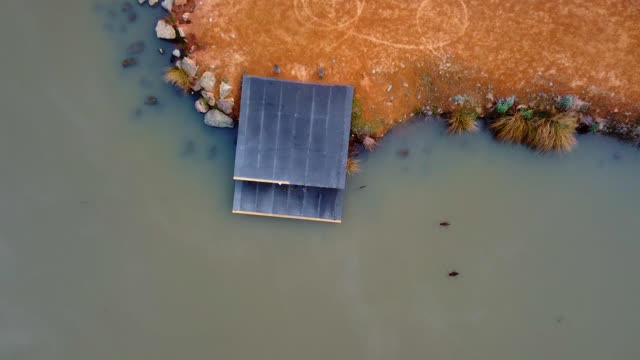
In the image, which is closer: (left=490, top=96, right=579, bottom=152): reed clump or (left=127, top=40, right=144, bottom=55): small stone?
(left=490, top=96, right=579, bottom=152): reed clump

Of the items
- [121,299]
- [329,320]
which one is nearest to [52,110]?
[121,299]

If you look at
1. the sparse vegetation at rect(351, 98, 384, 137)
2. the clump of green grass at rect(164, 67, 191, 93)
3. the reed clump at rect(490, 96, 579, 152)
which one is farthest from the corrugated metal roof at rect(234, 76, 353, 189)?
the reed clump at rect(490, 96, 579, 152)

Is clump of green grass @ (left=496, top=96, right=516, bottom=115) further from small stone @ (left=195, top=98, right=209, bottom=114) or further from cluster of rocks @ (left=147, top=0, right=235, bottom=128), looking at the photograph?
small stone @ (left=195, top=98, right=209, bottom=114)

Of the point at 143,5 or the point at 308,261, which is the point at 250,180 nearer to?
the point at 308,261

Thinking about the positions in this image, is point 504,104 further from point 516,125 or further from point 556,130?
point 556,130

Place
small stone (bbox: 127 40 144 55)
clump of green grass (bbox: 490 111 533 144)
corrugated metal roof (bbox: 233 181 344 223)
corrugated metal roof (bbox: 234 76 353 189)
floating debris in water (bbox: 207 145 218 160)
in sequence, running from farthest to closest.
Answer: small stone (bbox: 127 40 144 55), floating debris in water (bbox: 207 145 218 160), clump of green grass (bbox: 490 111 533 144), corrugated metal roof (bbox: 233 181 344 223), corrugated metal roof (bbox: 234 76 353 189)

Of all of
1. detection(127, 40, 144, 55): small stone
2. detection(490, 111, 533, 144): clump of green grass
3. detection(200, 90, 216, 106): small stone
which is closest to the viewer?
detection(490, 111, 533, 144): clump of green grass

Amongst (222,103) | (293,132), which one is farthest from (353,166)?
(222,103)

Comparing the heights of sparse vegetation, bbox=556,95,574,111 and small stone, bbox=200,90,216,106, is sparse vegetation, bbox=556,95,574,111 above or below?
above
